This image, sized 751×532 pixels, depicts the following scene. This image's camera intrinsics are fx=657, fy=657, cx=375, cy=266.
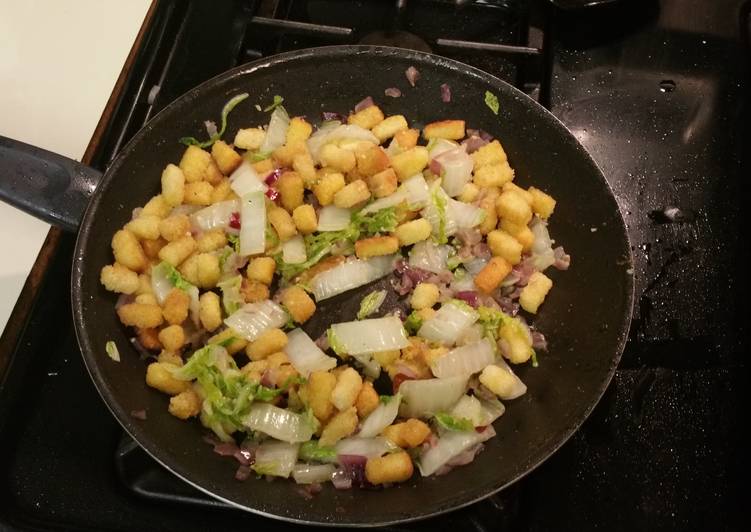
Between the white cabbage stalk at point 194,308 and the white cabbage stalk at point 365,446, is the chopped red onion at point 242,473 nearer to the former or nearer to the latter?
the white cabbage stalk at point 365,446

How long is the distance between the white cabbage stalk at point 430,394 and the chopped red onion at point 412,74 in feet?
2.19

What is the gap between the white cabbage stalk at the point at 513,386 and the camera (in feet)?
3.90

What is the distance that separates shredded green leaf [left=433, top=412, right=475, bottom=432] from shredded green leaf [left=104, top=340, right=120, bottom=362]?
0.58 metres

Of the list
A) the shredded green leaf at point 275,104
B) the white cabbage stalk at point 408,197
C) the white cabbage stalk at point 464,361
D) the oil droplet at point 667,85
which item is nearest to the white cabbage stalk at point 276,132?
the shredded green leaf at point 275,104

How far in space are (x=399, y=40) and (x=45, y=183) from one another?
0.86 metres

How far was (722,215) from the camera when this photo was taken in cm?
145

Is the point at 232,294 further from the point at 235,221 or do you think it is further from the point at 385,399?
the point at 385,399

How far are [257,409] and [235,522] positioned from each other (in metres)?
0.22

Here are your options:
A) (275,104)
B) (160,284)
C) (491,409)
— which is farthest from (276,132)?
(491,409)

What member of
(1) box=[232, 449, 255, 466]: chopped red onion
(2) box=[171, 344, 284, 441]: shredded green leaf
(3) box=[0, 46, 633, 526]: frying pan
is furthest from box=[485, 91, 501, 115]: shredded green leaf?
(1) box=[232, 449, 255, 466]: chopped red onion

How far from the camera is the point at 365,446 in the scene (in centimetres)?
113

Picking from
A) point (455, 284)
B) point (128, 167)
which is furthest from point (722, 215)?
point (128, 167)

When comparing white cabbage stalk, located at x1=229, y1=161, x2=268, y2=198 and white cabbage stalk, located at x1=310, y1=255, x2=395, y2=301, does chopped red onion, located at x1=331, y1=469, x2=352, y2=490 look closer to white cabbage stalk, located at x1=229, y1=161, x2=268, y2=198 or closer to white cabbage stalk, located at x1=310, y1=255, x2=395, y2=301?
white cabbage stalk, located at x1=310, y1=255, x2=395, y2=301

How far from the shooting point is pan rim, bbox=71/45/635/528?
3.31 feet
